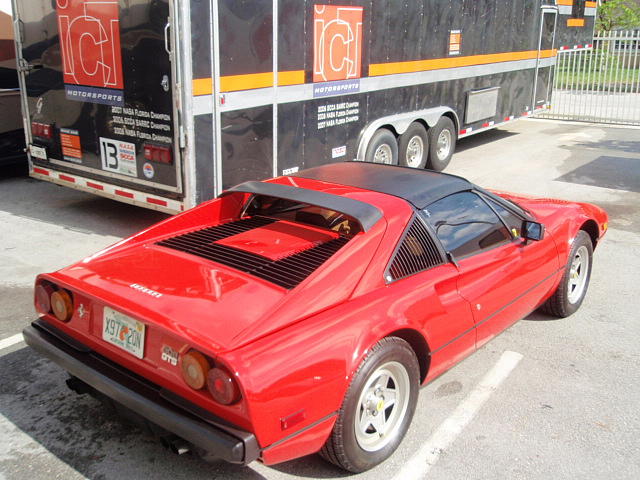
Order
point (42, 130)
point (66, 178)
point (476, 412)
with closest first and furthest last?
point (476, 412), point (66, 178), point (42, 130)

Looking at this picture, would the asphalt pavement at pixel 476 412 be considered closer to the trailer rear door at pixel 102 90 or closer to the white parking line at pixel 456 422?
the white parking line at pixel 456 422

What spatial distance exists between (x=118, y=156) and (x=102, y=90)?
0.68 meters

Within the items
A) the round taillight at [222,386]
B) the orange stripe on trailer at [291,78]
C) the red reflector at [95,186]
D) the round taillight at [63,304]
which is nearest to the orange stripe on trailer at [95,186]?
the red reflector at [95,186]

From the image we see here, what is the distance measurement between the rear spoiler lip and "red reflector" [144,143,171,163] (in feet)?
8.15

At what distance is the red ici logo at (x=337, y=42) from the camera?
757cm

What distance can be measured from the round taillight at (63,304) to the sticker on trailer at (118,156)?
360cm

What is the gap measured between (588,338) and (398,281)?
86.4 inches

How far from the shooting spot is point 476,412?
399 centimetres

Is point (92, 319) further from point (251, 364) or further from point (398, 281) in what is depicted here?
point (398, 281)

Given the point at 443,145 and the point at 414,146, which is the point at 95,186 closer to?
the point at 414,146

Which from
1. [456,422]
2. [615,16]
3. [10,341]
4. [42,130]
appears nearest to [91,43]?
[42,130]

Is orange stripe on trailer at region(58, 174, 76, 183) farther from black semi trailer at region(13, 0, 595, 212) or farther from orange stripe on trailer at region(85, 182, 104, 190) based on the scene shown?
orange stripe on trailer at region(85, 182, 104, 190)

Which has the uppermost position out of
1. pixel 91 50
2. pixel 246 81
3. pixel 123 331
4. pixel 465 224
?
pixel 91 50

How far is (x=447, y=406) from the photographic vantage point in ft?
13.3
